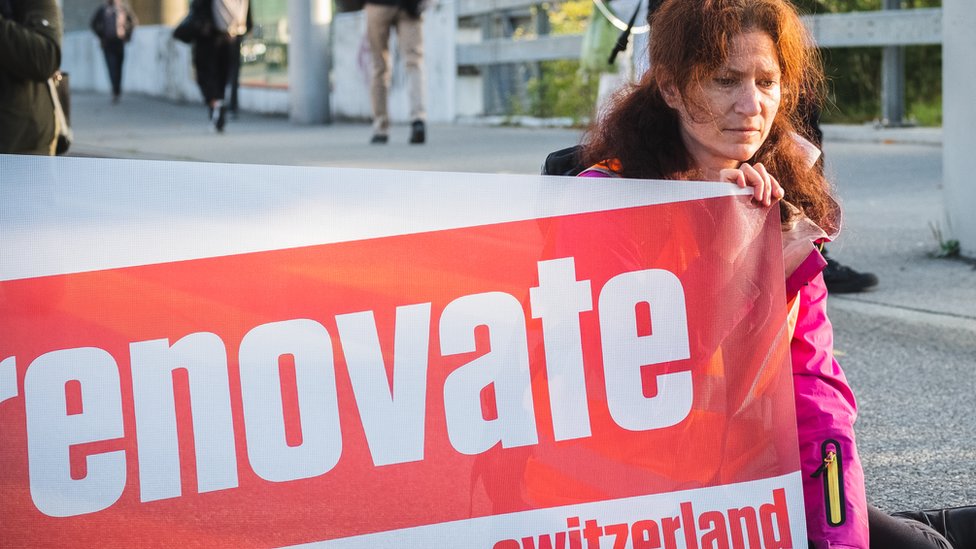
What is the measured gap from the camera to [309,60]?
16.4 metres

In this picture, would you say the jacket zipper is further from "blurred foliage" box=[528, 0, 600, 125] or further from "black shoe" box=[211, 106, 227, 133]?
"black shoe" box=[211, 106, 227, 133]

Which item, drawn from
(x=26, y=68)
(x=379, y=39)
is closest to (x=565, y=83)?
(x=379, y=39)

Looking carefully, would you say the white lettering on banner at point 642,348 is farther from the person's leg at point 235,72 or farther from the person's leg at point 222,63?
the person's leg at point 235,72

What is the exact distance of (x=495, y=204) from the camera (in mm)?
2336

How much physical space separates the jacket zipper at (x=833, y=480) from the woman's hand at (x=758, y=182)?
43 centimetres

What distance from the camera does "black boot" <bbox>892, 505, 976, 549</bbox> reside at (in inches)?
112

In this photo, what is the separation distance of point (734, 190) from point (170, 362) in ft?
3.14

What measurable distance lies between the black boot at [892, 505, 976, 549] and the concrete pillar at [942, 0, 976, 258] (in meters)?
2.98

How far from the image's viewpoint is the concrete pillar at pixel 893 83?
11.1 m

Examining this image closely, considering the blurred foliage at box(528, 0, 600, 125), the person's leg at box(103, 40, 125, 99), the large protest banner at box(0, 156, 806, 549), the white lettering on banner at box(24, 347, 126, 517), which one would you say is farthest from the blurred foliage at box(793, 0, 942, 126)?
the person's leg at box(103, 40, 125, 99)

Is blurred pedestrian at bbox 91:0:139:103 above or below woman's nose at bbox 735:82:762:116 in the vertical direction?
above

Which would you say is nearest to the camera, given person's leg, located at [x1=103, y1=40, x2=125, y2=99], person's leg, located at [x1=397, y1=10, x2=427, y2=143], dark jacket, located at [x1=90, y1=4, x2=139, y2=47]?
person's leg, located at [x1=397, y1=10, x2=427, y2=143]

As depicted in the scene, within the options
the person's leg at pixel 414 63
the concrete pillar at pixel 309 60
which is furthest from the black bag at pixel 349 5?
the person's leg at pixel 414 63

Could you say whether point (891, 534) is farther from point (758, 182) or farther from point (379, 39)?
Answer: point (379, 39)
